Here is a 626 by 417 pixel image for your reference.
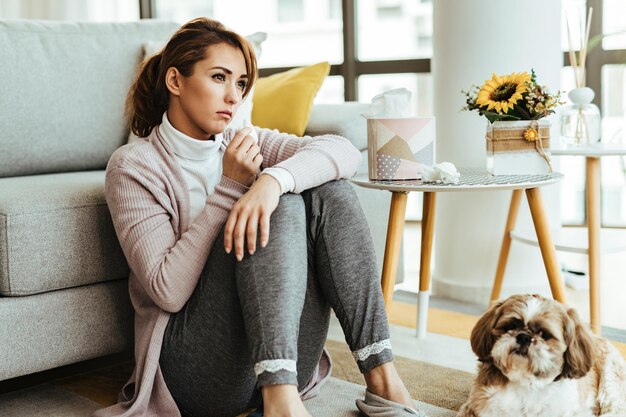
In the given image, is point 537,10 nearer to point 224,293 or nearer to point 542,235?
point 542,235

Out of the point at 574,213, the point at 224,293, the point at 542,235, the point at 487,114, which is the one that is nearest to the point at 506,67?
the point at 487,114

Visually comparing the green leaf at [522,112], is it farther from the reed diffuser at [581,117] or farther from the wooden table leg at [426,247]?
the reed diffuser at [581,117]

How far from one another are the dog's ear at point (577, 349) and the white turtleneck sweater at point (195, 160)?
28.8 inches

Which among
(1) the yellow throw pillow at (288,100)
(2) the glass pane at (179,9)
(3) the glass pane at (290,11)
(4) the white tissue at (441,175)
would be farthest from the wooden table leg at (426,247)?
(2) the glass pane at (179,9)

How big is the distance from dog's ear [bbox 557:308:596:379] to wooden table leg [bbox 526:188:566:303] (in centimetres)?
58

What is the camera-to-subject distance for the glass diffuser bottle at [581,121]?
2354 millimetres

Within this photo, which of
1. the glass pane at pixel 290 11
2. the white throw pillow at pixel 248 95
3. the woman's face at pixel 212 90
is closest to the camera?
the woman's face at pixel 212 90

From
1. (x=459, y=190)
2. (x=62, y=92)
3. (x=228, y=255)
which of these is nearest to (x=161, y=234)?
(x=228, y=255)

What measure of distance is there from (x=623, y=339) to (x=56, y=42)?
188cm

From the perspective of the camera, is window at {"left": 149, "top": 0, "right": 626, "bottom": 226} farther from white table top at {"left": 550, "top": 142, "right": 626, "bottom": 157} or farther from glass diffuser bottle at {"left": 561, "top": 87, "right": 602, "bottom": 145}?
white table top at {"left": 550, "top": 142, "right": 626, "bottom": 157}

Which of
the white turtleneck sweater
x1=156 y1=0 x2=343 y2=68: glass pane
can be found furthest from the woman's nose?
x1=156 y1=0 x2=343 y2=68: glass pane

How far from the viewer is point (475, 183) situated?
180 cm

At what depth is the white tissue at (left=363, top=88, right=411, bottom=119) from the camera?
1.84 metres

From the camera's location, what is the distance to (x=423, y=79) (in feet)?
14.1
